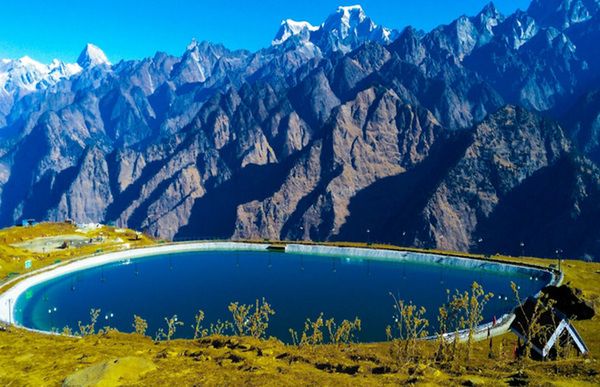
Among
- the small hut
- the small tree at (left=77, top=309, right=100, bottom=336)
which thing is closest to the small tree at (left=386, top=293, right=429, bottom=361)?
the small hut

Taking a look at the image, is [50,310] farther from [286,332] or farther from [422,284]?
[422,284]

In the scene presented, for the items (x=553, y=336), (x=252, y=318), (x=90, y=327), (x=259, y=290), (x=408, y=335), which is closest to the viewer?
(x=553, y=336)

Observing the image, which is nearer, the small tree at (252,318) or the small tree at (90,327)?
the small tree at (252,318)

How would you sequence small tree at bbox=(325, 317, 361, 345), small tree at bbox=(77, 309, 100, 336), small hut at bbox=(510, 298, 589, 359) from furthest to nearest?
small tree at bbox=(77, 309, 100, 336) → small tree at bbox=(325, 317, 361, 345) → small hut at bbox=(510, 298, 589, 359)

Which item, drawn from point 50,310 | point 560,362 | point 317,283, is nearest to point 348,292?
point 317,283

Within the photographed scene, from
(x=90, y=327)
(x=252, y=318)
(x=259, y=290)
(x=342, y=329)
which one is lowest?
(x=90, y=327)

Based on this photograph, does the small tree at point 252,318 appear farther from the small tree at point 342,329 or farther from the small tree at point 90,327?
the small tree at point 90,327

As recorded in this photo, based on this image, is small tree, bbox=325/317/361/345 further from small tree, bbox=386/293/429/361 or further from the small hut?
the small hut

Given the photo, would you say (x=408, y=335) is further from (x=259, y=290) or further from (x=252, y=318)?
(x=259, y=290)

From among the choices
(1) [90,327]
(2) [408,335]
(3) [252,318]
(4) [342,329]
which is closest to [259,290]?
(1) [90,327]

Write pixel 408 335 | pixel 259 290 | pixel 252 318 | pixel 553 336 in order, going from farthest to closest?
pixel 259 290 → pixel 252 318 → pixel 408 335 → pixel 553 336

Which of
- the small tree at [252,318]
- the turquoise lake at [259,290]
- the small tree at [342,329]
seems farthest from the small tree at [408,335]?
the turquoise lake at [259,290]
